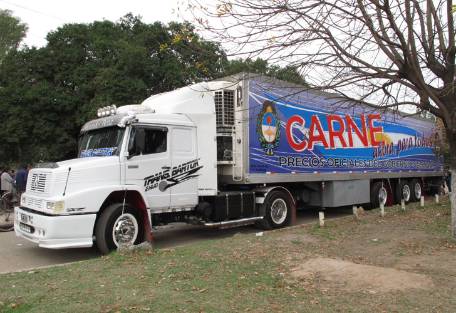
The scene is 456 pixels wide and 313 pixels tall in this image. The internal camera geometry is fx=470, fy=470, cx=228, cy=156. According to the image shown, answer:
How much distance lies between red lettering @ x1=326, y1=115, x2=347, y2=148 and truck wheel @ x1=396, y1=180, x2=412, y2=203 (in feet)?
15.9

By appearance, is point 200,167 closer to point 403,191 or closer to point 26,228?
point 26,228

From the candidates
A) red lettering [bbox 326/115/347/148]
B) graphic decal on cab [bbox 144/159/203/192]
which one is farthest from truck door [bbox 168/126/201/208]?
red lettering [bbox 326/115/347/148]

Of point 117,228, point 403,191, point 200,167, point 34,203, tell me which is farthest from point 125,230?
point 403,191

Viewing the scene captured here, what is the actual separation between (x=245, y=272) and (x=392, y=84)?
4.22 m

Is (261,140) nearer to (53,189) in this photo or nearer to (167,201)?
(167,201)

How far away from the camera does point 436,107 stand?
8773mm

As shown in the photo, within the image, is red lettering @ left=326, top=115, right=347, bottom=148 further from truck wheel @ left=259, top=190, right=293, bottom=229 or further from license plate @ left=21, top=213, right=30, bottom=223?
license plate @ left=21, top=213, right=30, bottom=223

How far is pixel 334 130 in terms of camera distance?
46.2 ft

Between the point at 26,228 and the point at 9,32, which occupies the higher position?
the point at 9,32

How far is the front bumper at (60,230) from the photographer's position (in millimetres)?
8109

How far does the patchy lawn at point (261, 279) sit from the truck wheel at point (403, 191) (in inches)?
359

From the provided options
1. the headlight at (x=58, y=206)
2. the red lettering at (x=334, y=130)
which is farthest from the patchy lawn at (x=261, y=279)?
the red lettering at (x=334, y=130)

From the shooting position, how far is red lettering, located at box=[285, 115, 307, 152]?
485 inches

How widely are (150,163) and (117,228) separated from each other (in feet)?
4.91
